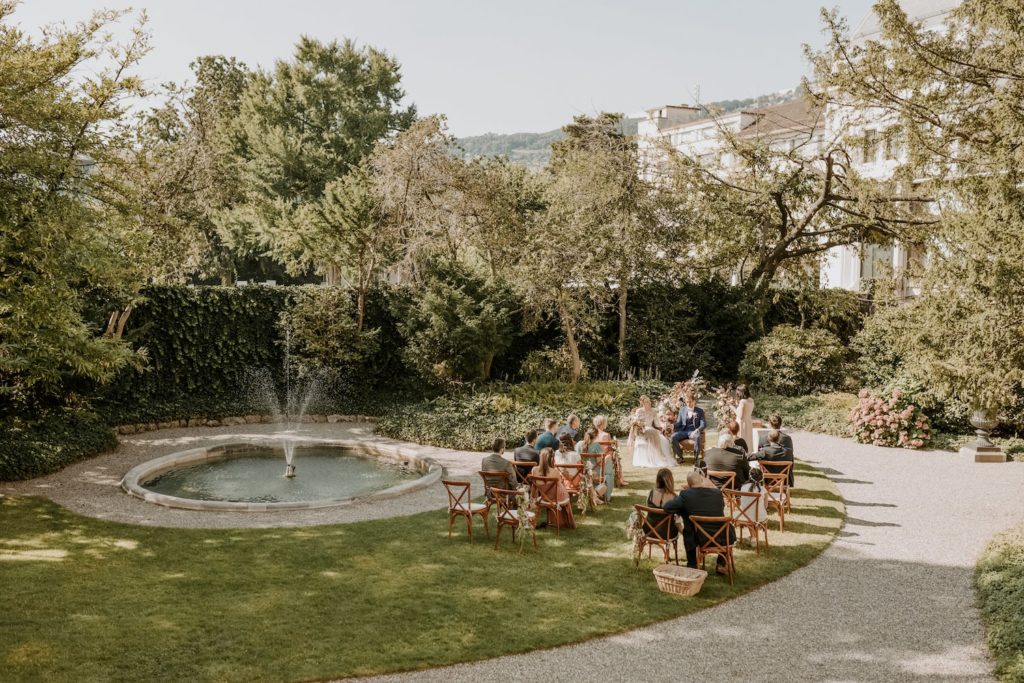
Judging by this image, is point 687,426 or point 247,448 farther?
point 247,448

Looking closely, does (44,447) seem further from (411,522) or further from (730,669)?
(730,669)

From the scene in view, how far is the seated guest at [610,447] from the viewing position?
523 inches

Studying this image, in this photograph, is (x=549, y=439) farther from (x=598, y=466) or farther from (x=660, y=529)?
(x=660, y=529)

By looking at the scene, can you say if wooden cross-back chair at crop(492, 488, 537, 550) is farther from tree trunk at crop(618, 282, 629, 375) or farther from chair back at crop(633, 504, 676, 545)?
tree trunk at crop(618, 282, 629, 375)

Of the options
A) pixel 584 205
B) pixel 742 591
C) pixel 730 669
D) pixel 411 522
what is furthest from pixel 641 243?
pixel 730 669

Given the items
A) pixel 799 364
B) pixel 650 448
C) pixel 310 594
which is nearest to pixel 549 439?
pixel 650 448

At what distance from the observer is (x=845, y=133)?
21.5 metres

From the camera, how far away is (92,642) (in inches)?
300

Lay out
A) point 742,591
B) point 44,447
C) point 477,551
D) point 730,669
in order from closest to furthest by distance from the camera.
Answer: point 730,669, point 742,591, point 477,551, point 44,447

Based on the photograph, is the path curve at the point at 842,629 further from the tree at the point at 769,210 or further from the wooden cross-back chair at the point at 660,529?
the tree at the point at 769,210

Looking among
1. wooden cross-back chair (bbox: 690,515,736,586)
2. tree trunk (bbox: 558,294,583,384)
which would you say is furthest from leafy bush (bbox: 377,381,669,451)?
wooden cross-back chair (bbox: 690,515,736,586)

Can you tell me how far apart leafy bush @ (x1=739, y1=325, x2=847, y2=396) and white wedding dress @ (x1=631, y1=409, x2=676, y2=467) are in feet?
25.7

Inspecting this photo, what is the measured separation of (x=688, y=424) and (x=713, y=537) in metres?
7.28

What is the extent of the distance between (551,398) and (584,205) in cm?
609
